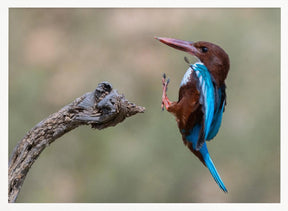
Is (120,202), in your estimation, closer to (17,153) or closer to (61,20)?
(17,153)

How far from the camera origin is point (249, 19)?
10.1ft

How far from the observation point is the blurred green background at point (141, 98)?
296 centimetres

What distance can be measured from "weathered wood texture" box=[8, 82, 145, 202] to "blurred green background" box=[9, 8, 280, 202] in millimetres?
499

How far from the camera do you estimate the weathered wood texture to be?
2.29 meters

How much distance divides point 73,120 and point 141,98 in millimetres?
953

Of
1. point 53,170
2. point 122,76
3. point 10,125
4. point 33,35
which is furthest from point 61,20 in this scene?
point 53,170

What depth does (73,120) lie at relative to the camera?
2395 mm

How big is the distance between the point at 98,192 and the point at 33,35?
118cm

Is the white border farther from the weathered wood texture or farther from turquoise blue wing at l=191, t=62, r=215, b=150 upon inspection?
turquoise blue wing at l=191, t=62, r=215, b=150

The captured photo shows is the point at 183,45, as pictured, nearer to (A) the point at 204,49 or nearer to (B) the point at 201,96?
(A) the point at 204,49
